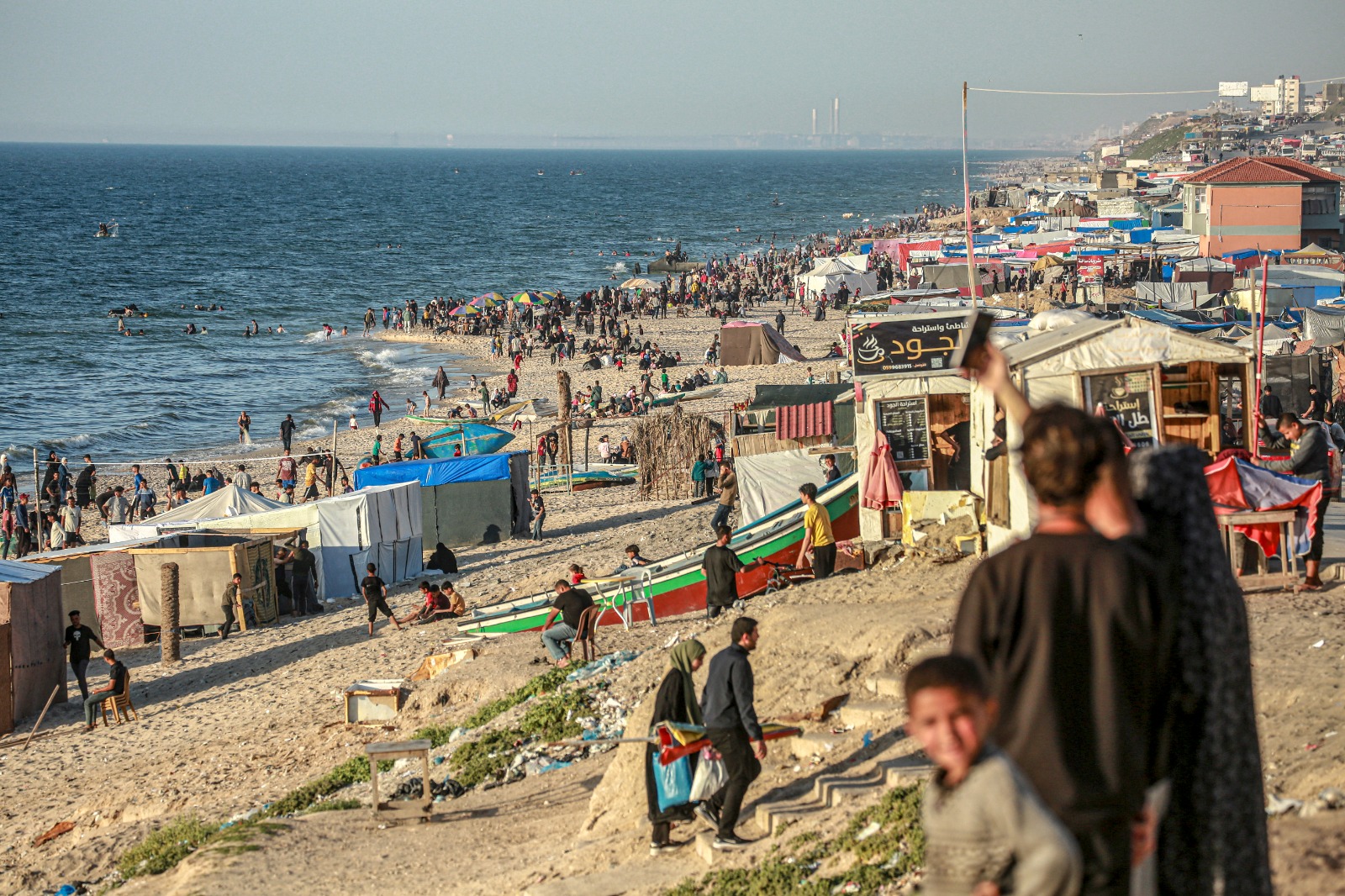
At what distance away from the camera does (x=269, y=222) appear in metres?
120

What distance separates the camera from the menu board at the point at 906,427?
13.9 m

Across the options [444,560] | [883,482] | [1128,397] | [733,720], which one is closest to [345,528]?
[444,560]

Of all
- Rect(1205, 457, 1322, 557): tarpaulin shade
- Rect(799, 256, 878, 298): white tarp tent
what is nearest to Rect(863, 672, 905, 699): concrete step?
Rect(1205, 457, 1322, 557): tarpaulin shade

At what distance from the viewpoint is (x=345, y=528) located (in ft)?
65.7

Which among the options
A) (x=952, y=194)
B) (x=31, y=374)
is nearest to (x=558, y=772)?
(x=31, y=374)

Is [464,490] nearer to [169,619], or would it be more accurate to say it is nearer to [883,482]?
[169,619]

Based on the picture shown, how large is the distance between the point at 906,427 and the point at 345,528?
9.72 m

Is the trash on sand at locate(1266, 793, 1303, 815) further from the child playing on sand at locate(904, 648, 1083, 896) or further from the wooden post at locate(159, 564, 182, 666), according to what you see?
the wooden post at locate(159, 564, 182, 666)

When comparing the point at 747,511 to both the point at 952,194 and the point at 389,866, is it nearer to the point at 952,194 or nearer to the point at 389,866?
the point at 389,866

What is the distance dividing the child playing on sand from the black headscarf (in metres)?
0.50

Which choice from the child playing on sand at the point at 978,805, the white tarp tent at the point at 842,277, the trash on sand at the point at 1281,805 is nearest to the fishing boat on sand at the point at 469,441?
the trash on sand at the point at 1281,805

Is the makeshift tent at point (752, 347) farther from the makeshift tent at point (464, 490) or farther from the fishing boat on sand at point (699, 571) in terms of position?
the fishing boat on sand at point (699, 571)

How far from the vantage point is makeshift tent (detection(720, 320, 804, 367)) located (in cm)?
3916

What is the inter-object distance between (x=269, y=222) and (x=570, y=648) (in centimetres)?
11506
